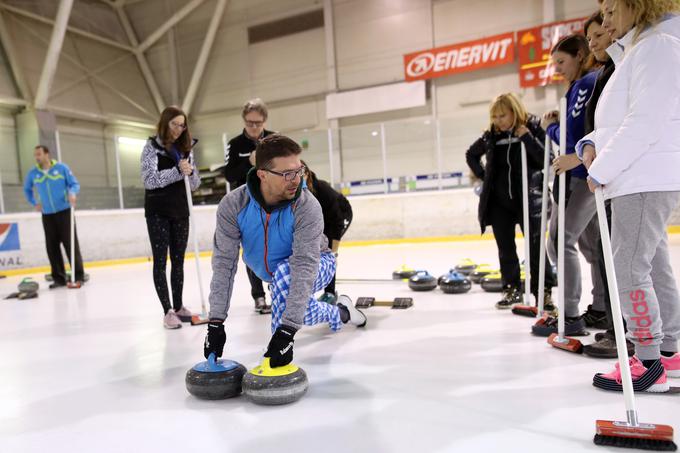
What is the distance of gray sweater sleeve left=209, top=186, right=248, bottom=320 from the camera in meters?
1.72

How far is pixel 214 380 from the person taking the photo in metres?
1.65

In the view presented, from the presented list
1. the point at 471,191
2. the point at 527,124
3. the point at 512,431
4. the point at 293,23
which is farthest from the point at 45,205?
the point at 293,23

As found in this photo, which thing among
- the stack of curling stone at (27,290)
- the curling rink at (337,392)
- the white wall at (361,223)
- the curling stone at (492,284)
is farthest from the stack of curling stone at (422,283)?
the white wall at (361,223)

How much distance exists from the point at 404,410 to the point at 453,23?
41.1 feet

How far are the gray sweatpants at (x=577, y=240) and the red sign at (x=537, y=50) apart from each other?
973 cm

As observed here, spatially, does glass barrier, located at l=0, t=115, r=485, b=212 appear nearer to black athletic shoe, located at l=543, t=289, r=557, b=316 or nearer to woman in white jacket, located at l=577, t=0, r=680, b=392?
black athletic shoe, located at l=543, t=289, r=557, b=316

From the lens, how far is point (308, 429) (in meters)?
1.41

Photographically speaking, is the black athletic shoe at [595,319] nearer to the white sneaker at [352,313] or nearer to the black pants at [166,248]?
the white sneaker at [352,313]

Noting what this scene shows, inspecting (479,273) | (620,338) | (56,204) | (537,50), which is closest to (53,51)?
(56,204)

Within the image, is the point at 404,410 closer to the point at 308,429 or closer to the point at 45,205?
the point at 308,429

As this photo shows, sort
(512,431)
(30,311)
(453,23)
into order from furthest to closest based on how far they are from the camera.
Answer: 1. (453,23)
2. (30,311)
3. (512,431)

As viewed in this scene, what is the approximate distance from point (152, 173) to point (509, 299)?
2.36 m

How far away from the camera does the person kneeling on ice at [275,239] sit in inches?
65.6

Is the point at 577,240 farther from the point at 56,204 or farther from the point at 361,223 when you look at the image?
the point at 361,223
